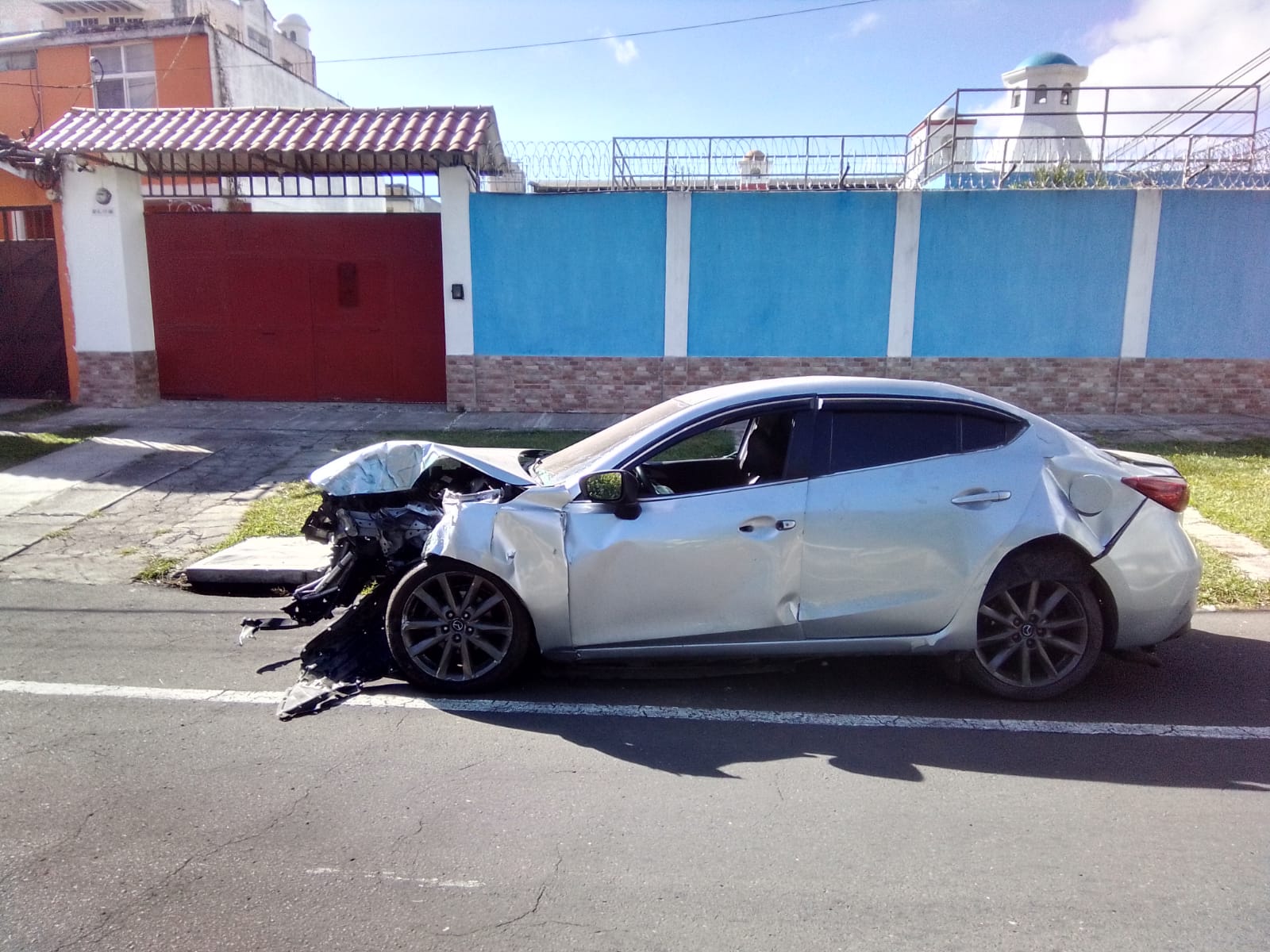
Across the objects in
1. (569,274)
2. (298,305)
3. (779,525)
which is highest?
(569,274)

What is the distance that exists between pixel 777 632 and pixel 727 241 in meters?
9.43

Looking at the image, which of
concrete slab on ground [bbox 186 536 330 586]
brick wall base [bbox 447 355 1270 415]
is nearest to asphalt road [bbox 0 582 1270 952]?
concrete slab on ground [bbox 186 536 330 586]

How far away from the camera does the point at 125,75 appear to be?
814 inches

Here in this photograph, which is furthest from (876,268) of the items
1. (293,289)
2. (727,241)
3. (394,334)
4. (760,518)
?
(760,518)

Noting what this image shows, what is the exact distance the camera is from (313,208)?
1850 centimetres

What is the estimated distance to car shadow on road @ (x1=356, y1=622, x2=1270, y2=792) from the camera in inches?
157

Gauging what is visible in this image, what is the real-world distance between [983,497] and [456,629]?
8.66 feet

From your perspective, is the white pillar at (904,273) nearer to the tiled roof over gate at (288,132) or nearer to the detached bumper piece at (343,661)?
the tiled roof over gate at (288,132)

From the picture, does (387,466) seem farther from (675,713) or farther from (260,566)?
(675,713)

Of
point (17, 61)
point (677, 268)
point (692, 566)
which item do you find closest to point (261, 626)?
point (692, 566)

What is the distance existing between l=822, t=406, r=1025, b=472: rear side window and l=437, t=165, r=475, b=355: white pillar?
9382mm

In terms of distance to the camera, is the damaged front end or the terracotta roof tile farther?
the terracotta roof tile

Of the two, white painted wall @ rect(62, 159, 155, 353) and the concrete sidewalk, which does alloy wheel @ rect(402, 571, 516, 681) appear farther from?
white painted wall @ rect(62, 159, 155, 353)

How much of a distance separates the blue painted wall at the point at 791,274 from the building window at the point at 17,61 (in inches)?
661
